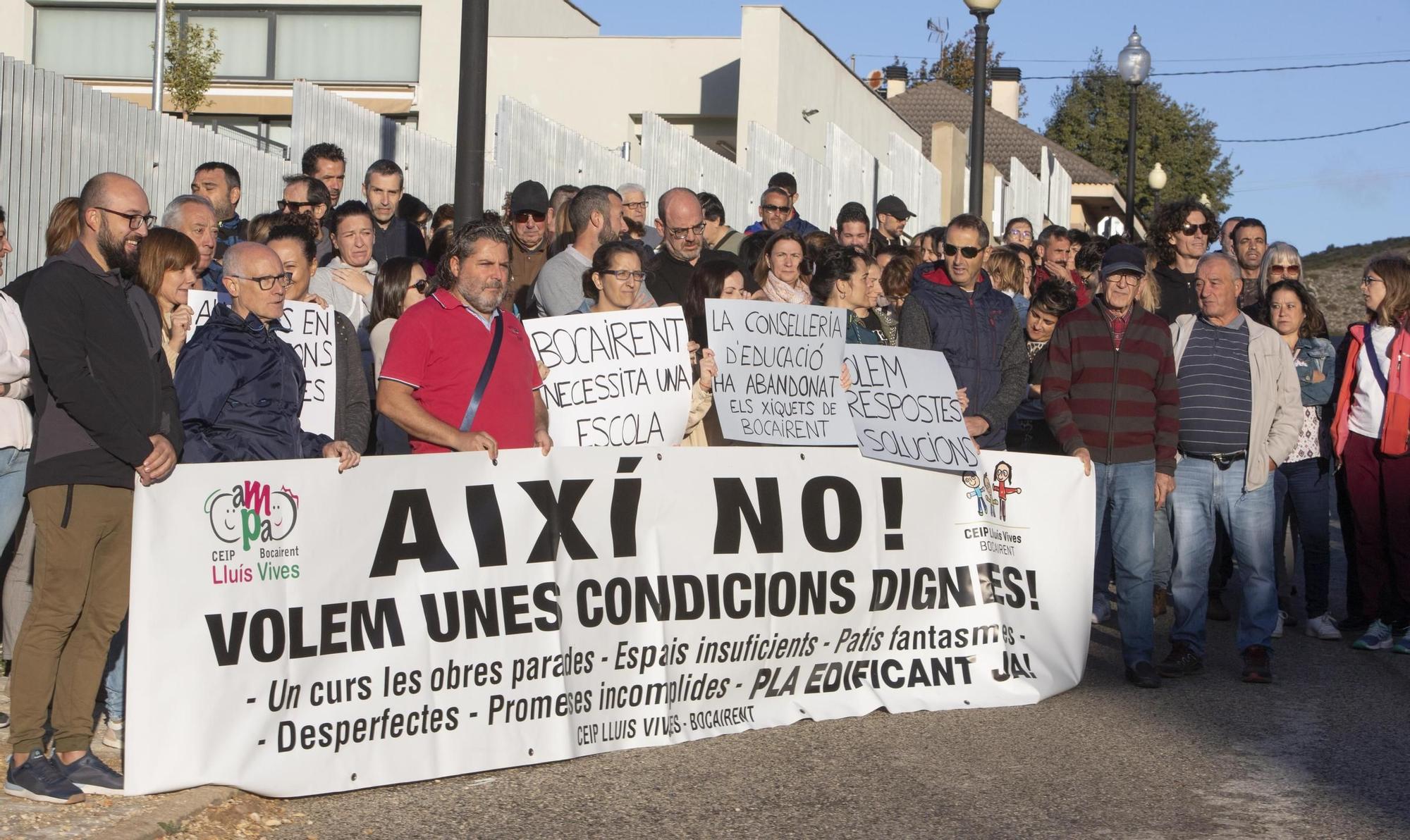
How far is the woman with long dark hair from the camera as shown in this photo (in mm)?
9727

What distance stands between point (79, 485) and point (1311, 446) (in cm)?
722

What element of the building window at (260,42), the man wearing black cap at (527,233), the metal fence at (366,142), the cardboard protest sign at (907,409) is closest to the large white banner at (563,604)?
the cardboard protest sign at (907,409)

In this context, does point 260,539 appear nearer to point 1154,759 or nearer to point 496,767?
point 496,767

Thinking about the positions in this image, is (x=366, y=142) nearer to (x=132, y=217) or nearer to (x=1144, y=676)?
(x=132, y=217)

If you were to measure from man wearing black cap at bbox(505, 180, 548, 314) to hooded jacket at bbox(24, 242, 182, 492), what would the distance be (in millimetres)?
3865

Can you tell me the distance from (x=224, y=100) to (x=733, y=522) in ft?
89.7

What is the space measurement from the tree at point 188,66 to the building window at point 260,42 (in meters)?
1.37

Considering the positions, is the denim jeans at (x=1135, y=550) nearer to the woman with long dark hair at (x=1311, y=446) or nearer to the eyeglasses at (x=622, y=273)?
the woman with long dark hair at (x=1311, y=446)

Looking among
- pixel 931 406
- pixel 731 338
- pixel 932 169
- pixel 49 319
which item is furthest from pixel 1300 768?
pixel 932 169

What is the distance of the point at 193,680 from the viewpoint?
560 centimetres

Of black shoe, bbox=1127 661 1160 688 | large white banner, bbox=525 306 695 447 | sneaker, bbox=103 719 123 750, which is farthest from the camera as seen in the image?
black shoe, bbox=1127 661 1160 688

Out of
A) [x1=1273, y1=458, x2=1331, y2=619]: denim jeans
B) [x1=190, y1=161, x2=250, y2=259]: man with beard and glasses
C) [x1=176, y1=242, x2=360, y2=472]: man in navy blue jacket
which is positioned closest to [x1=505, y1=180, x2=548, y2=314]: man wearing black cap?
[x1=190, y1=161, x2=250, y2=259]: man with beard and glasses

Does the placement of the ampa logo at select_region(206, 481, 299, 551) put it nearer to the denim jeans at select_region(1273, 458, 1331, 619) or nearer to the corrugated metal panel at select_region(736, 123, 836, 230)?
the denim jeans at select_region(1273, 458, 1331, 619)

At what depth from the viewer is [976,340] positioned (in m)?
8.55
